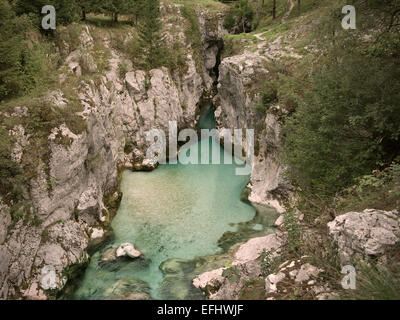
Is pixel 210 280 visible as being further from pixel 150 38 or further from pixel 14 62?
pixel 150 38

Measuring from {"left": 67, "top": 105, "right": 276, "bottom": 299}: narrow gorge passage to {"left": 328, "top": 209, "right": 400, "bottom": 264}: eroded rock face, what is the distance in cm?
996

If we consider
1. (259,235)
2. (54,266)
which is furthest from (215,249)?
(54,266)

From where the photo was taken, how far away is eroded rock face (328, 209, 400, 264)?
7.65 meters

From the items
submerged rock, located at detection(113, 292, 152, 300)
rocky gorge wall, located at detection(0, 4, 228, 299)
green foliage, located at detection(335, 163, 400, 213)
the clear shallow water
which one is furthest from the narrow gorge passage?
green foliage, located at detection(335, 163, 400, 213)

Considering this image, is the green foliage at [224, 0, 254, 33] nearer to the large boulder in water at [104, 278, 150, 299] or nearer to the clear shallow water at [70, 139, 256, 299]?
the clear shallow water at [70, 139, 256, 299]

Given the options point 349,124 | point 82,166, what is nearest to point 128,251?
point 82,166

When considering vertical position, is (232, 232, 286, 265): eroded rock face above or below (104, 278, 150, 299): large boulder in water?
above

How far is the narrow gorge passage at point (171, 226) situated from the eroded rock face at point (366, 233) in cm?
996

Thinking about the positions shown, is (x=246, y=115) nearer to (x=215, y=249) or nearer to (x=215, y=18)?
(x=215, y=249)

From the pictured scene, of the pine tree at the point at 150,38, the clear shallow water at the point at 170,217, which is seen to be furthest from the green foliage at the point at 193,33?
the clear shallow water at the point at 170,217

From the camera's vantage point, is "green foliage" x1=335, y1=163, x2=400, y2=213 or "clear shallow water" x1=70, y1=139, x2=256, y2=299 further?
"clear shallow water" x1=70, y1=139, x2=256, y2=299

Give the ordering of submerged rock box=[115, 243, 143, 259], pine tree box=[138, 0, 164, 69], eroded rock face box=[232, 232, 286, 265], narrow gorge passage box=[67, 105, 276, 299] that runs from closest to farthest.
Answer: eroded rock face box=[232, 232, 286, 265], narrow gorge passage box=[67, 105, 276, 299], submerged rock box=[115, 243, 143, 259], pine tree box=[138, 0, 164, 69]

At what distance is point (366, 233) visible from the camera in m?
7.88

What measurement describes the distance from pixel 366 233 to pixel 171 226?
50.8ft
